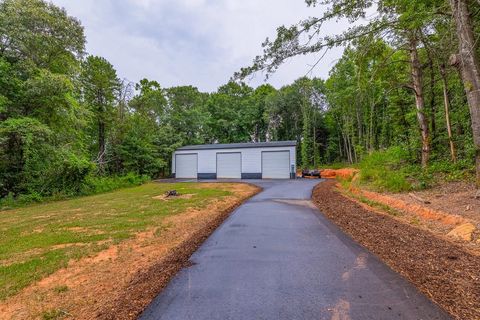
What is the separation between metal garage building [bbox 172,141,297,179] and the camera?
60.8 ft

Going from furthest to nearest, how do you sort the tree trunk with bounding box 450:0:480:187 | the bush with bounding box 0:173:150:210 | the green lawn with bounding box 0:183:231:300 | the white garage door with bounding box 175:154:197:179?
the white garage door with bounding box 175:154:197:179, the bush with bounding box 0:173:150:210, the tree trunk with bounding box 450:0:480:187, the green lawn with bounding box 0:183:231:300

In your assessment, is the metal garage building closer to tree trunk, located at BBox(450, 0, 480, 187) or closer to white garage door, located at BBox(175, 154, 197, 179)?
white garage door, located at BBox(175, 154, 197, 179)

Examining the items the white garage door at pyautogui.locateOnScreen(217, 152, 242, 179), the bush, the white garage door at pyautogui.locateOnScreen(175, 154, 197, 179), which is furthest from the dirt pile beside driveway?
the white garage door at pyautogui.locateOnScreen(175, 154, 197, 179)

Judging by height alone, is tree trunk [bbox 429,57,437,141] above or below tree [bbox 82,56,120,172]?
below

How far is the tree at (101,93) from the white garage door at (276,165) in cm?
1254

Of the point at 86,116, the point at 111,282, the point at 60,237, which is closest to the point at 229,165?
the point at 86,116

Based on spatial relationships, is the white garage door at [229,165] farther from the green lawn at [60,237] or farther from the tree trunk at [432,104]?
the tree trunk at [432,104]

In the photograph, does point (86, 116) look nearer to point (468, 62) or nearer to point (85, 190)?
point (85, 190)

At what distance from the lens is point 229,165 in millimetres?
19891

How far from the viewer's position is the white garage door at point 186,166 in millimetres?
21125

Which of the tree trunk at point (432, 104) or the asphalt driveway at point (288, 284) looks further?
the tree trunk at point (432, 104)

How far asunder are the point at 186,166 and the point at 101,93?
9067 mm

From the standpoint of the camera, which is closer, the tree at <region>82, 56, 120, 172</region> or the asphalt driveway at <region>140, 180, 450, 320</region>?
the asphalt driveway at <region>140, 180, 450, 320</region>

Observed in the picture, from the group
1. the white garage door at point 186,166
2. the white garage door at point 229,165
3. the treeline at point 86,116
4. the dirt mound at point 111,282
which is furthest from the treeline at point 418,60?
the white garage door at point 186,166
